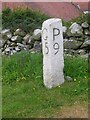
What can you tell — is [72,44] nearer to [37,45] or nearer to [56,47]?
[37,45]

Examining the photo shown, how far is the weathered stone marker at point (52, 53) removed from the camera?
5.97 meters

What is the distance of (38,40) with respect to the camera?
32.0 feet

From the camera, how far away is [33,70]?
22.4 feet

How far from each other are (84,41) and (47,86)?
3.28 metres

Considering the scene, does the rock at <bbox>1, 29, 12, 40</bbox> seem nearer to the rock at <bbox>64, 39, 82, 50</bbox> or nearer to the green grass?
the green grass

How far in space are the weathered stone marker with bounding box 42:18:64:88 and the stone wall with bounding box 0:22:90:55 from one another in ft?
9.15

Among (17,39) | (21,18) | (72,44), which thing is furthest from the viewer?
(21,18)

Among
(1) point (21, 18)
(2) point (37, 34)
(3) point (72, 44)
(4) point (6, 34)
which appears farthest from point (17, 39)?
(3) point (72, 44)

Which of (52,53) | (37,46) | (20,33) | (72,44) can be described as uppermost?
Result: (52,53)

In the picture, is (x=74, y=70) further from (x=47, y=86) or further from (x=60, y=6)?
(x=60, y=6)

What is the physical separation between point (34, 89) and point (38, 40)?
3.80m

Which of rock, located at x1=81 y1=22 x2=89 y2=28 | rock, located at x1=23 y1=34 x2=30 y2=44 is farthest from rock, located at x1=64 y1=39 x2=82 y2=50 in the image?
rock, located at x1=23 y1=34 x2=30 y2=44

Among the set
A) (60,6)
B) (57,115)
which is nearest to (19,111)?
(57,115)

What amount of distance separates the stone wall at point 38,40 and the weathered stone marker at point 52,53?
279 cm
